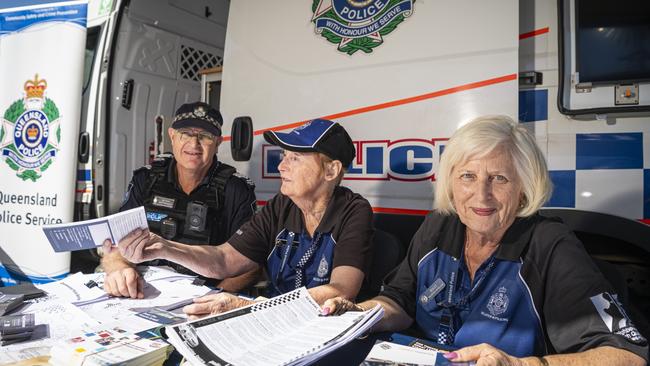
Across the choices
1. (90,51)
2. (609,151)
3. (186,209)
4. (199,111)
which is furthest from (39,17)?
(609,151)

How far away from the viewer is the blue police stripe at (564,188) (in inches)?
72.9

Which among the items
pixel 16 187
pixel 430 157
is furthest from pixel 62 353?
pixel 16 187

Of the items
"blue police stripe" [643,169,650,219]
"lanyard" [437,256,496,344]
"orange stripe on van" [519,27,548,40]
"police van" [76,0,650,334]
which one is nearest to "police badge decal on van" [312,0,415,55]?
"police van" [76,0,650,334]

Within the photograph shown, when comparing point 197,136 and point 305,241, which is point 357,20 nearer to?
point 197,136

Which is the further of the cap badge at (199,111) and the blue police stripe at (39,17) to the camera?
the blue police stripe at (39,17)

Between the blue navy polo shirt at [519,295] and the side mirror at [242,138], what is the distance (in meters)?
1.39

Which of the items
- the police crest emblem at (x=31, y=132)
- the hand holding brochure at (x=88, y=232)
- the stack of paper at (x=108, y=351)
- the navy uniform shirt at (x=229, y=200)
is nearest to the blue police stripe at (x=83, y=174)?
the police crest emblem at (x=31, y=132)

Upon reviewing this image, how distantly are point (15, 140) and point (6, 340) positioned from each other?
8.44 ft

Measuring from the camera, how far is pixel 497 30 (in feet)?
6.28

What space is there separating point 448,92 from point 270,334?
4.74 ft

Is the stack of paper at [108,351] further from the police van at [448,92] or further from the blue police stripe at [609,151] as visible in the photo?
the blue police stripe at [609,151]

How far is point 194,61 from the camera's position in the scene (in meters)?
3.81

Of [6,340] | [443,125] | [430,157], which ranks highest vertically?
[443,125]

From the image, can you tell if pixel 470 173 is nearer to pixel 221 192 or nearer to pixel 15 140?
pixel 221 192
